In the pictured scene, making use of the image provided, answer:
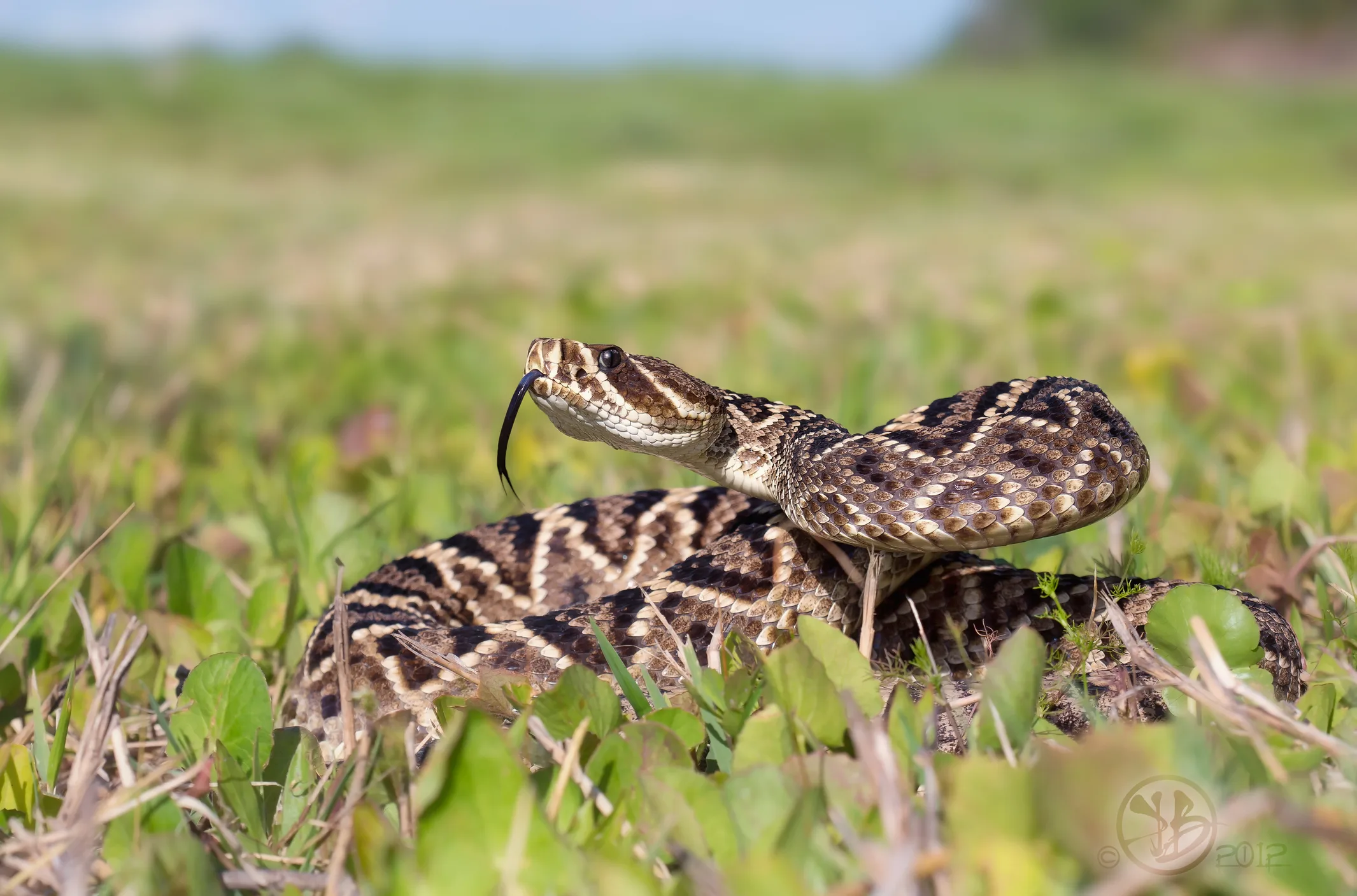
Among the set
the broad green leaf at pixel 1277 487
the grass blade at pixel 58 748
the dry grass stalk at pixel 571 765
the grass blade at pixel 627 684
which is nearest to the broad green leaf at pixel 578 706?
the dry grass stalk at pixel 571 765

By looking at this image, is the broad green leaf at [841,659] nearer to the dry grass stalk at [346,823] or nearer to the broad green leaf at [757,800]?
the broad green leaf at [757,800]

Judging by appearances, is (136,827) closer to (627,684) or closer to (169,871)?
(169,871)

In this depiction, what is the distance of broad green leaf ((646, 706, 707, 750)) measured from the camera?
221 cm

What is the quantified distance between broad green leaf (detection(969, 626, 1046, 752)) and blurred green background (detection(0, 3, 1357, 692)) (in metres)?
1.48

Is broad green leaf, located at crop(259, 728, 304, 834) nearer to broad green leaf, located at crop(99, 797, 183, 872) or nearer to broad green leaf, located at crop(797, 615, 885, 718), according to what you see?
broad green leaf, located at crop(99, 797, 183, 872)

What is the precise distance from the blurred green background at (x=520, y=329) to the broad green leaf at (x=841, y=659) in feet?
4.39

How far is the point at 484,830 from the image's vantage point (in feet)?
6.15

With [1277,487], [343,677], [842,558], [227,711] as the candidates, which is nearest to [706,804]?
[343,677]

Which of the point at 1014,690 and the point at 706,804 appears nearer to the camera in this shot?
the point at 706,804

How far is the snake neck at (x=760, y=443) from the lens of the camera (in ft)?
11.0

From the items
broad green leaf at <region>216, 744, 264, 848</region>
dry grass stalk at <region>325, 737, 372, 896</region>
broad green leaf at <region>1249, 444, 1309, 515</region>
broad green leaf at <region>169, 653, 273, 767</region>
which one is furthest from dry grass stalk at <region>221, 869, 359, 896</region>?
broad green leaf at <region>1249, 444, 1309, 515</region>
